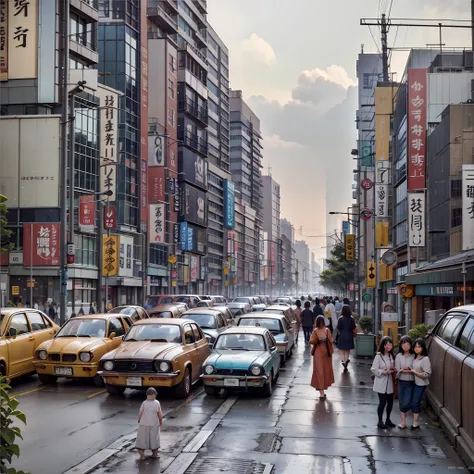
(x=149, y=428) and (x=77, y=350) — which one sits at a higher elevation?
(x=77, y=350)

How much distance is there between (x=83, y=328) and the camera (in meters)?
19.2

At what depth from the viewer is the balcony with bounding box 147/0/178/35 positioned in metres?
82.2

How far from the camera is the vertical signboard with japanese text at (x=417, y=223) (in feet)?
118

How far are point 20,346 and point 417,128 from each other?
2974cm

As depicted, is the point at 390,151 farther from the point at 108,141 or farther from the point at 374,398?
the point at 374,398

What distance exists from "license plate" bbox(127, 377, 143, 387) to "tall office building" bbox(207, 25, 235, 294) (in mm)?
98653

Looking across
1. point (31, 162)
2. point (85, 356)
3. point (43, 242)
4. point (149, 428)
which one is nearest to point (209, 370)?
point (85, 356)

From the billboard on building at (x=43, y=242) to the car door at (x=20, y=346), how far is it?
30.0 metres

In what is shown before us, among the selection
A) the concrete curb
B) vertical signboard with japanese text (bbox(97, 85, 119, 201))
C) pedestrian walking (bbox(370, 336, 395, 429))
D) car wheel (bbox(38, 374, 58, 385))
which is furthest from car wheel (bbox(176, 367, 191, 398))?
vertical signboard with japanese text (bbox(97, 85, 119, 201))

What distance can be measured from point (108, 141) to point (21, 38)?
11126mm

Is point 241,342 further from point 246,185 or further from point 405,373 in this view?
point 246,185

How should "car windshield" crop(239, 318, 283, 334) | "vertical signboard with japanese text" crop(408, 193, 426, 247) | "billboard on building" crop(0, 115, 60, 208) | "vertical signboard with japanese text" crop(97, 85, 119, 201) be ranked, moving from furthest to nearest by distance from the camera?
"vertical signboard with japanese text" crop(97, 85, 119, 201), "billboard on building" crop(0, 115, 60, 208), "vertical signboard with japanese text" crop(408, 193, 426, 247), "car windshield" crop(239, 318, 283, 334)

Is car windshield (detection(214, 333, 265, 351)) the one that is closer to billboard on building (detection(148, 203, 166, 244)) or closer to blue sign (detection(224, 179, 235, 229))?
billboard on building (detection(148, 203, 166, 244))

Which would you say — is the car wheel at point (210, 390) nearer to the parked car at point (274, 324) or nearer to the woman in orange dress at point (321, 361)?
the woman in orange dress at point (321, 361)
